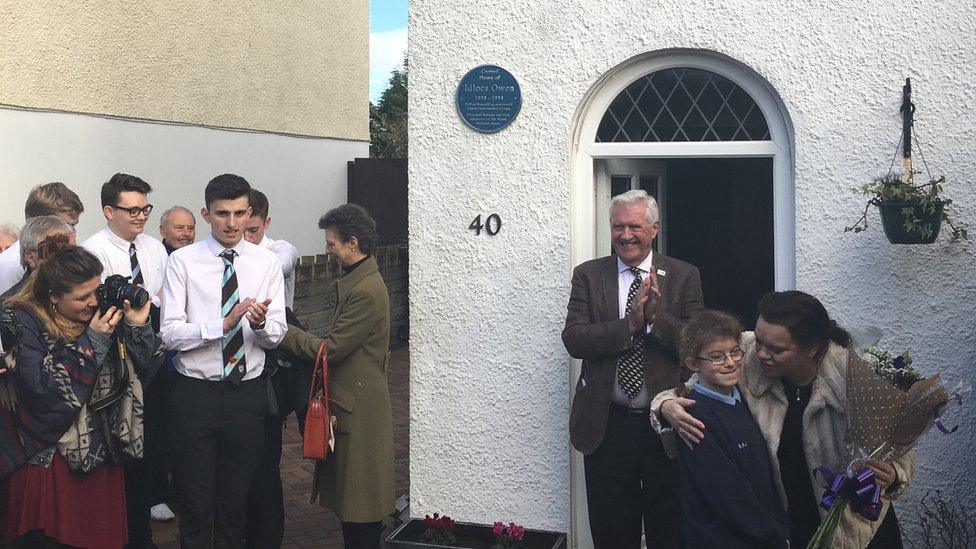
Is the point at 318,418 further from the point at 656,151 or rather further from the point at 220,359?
the point at 656,151

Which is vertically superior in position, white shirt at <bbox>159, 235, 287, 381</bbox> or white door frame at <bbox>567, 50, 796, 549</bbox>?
white door frame at <bbox>567, 50, 796, 549</bbox>

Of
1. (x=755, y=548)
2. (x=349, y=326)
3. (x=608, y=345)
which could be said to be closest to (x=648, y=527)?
(x=608, y=345)

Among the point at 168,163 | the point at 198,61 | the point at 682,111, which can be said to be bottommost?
the point at 682,111

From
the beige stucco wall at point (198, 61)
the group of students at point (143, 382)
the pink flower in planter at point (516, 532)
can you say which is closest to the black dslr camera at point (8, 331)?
the group of students at point (143, 382)

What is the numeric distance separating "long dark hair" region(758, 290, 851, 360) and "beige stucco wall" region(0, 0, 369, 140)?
7365mm

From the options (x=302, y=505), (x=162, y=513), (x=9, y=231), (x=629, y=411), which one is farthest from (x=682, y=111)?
(x=9, y=231)

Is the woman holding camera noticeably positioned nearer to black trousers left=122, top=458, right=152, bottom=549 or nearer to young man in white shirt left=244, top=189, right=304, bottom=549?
black trousers left=122, top=458, right=152, bottom=549

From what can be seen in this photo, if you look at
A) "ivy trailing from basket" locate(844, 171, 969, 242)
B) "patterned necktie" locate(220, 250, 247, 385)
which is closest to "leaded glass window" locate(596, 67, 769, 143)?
"ivy trailing from basket" locate(844, 171, 969, 242)

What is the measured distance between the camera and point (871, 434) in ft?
10.6

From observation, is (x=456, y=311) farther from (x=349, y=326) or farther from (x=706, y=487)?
(x=706, y=487)

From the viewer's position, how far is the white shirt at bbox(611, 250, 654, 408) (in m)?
4.40

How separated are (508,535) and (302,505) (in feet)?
6.50

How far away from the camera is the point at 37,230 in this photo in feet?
16.3

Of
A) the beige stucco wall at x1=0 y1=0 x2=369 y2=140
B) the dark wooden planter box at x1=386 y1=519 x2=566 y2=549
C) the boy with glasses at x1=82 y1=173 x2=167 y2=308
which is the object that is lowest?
the dark wooden planter box at x1=386 y1=519 x2=566 y2=549
